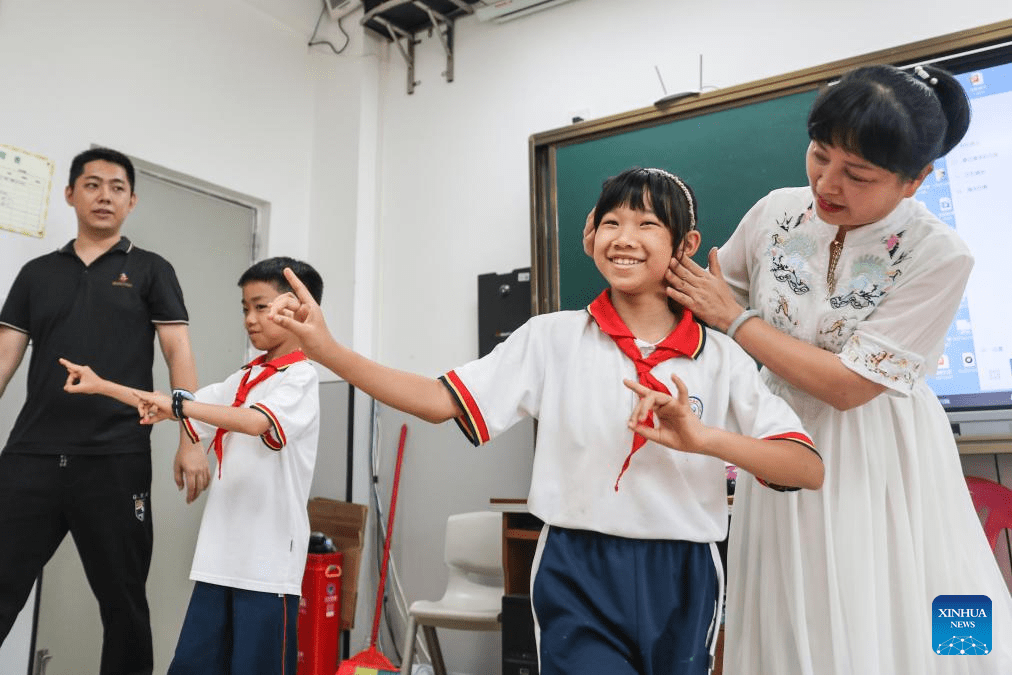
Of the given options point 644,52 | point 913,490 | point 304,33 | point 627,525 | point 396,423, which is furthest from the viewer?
point 304,33

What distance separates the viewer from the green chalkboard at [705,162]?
3.00m

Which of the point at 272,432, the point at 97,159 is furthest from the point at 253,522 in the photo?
the point at 97,159

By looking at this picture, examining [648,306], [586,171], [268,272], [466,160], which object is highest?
[466,160]

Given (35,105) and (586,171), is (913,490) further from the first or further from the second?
(35,105)

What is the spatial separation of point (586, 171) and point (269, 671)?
7.57 ft

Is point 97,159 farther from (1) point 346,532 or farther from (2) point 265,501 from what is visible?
(1) point 346,532

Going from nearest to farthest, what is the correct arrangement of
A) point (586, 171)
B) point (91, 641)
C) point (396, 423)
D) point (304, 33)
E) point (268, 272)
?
1. point (268, 272)
2. point (91, 641)
3. point (586, 171)
4. point (396, 423)
5. point (304, 33)

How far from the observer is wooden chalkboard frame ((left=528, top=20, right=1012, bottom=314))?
8.84ft

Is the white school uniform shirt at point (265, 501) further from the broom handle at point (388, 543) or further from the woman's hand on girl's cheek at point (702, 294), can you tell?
the broom handle at point (388, 543)

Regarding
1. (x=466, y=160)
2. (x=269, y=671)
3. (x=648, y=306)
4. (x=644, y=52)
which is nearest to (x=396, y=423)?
(x=466, y=160)

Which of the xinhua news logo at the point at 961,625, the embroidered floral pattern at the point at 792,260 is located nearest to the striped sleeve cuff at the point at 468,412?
the embroidered floral pattern at the point at 792,260

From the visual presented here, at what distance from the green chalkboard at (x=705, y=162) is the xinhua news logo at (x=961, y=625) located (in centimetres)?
196

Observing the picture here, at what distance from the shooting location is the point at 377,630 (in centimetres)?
368

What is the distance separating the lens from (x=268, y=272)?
248 cm
